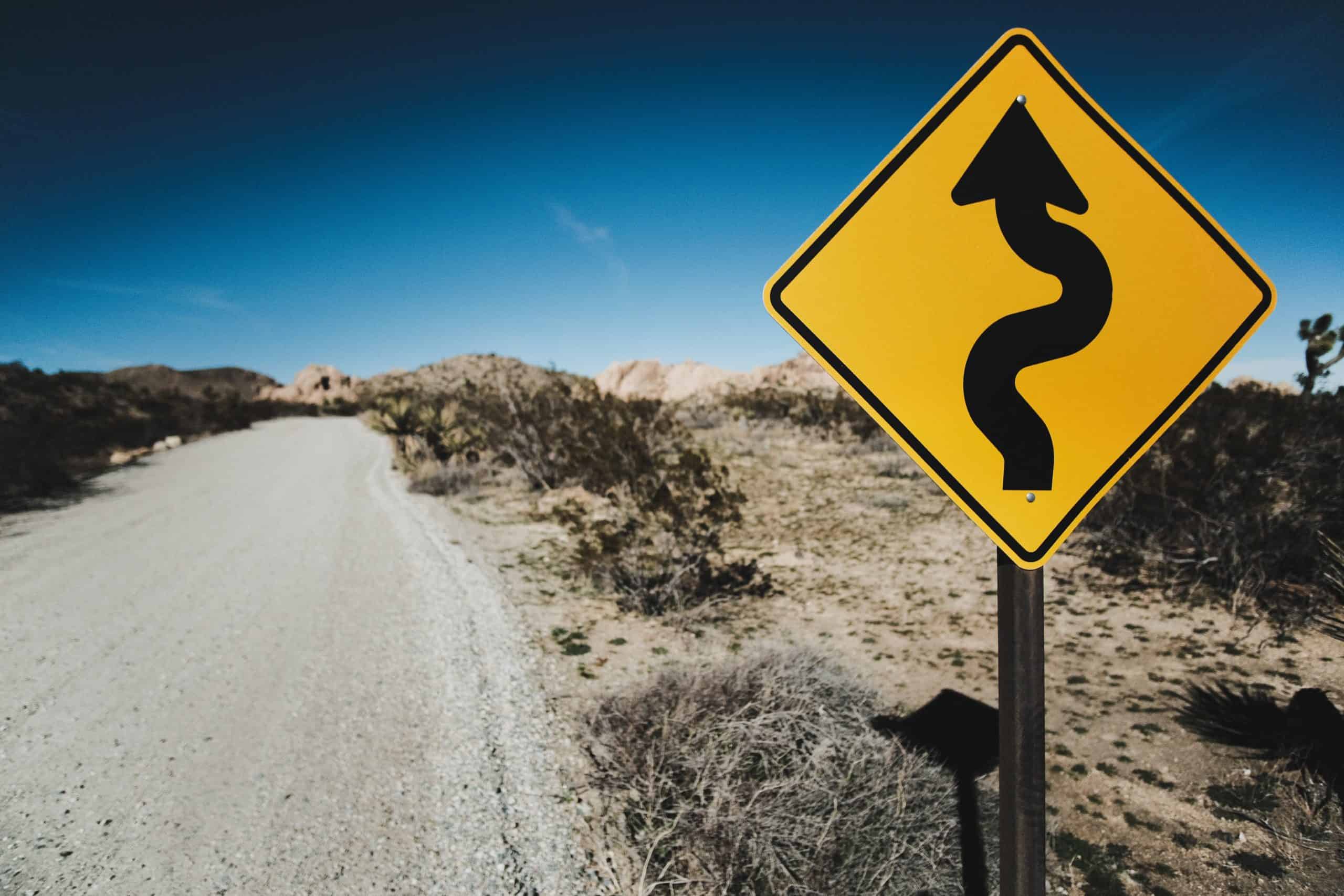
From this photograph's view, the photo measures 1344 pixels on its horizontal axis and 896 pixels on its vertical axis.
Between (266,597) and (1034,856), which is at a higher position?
(1034,856)

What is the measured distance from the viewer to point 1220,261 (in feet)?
3.91

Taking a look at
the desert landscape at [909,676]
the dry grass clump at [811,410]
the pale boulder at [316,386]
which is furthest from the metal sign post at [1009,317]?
the pale boulder at [316,386]

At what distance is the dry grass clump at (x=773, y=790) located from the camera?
2236 millimetres

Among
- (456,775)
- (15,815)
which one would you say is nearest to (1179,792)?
(456,775)

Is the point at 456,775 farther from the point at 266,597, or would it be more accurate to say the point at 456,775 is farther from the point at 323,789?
the point at 266,597

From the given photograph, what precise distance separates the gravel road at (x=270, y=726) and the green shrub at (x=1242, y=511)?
220 inches

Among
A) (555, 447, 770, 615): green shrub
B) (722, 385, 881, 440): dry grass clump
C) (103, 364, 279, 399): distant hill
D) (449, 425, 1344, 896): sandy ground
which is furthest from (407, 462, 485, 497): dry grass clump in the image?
(103, 364, 279, 399): distant hill

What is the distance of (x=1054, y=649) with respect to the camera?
423cm

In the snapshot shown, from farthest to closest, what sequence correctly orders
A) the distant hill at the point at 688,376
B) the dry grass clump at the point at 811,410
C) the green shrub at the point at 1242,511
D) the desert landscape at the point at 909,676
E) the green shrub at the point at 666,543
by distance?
the distant hill at the point at 688,376 → the dry grass clump at the point at 811,410 → the green shrub at the point at 666,543 → the green shrub at the point at 1242,511 → the desert landscape at the point at 909,676

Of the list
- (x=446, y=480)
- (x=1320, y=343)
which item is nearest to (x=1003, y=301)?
(x=446, y=480)

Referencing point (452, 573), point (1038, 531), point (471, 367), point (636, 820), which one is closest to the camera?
point (1038, 531)

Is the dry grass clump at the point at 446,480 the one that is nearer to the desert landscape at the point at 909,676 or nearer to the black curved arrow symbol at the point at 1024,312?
the desert landscape at the point at 909,676

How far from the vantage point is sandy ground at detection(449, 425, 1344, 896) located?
7.93ft

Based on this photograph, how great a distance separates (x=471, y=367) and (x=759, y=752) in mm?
61571
